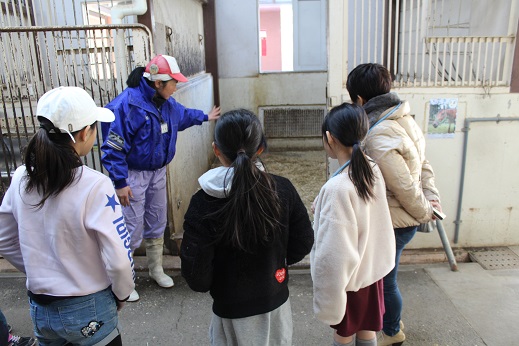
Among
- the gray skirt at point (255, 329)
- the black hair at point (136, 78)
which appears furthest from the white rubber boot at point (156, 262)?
the gray skirt at point (255, 329)

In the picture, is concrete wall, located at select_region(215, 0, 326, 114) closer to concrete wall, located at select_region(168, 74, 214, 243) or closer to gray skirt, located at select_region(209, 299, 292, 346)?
concrete wall, located at select_region(168, 74, 214, 243)

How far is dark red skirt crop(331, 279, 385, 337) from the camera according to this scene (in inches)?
75.1

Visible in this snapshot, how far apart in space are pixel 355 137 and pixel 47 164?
1.22m

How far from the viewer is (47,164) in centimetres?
149

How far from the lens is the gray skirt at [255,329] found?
1669mm

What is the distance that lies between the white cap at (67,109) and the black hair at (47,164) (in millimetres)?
34

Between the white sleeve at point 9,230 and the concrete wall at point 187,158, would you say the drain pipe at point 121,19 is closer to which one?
the concrete wall at point 187,158

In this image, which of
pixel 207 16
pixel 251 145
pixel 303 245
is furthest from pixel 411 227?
pixel 207 16

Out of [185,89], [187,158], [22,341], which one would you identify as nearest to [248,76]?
[185,89]

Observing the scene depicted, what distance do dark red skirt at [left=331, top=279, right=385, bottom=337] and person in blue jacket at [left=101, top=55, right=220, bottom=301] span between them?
1710 millimetres

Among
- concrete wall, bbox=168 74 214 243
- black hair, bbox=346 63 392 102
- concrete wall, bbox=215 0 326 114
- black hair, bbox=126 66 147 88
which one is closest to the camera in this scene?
black hair, bbox=346 63 392 102

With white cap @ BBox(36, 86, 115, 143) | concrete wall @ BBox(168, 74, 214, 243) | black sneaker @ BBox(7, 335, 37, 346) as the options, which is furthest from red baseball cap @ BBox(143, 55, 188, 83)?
black sneaker @ BBox(7, 335, 37, 346)

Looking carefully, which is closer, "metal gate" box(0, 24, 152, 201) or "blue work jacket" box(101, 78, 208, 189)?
"blue work jacket" box(101, 78, 208, 189)

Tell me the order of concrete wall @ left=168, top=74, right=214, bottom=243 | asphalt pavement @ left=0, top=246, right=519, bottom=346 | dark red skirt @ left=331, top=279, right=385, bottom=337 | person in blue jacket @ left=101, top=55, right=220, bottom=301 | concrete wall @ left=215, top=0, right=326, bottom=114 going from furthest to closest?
concrete wall @ left=215, top=0, right=326, bottom=114 < concrete wall @ left=168, top=74, right=214, bottom=243 < person in blue jacket @ left=101, top=55, right=220, bottom=301 < asphalt pavement @ left=0, top=246, right=519, bottom=346 < dark red skirt @ left=331, top=279, right=385, bottom=337
